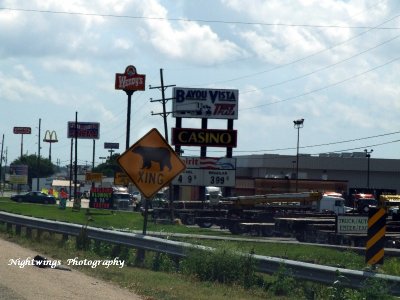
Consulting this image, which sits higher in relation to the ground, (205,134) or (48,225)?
(205,134)

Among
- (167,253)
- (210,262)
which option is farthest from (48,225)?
(210,262)

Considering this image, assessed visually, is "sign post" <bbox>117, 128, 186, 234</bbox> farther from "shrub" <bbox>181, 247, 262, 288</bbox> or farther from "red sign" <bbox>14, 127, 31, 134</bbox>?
"red sign" <bbox>14, 127, 31, 134</bbox>

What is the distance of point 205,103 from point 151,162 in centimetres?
4335

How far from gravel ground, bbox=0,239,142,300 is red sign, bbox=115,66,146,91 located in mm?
47058

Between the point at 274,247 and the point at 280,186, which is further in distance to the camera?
the point at 280,186

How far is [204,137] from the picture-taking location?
58.8m

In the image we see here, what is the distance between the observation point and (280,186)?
83375 mm

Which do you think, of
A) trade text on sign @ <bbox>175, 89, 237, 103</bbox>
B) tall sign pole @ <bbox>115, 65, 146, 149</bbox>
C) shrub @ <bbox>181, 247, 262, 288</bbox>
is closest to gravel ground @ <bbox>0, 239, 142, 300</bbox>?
shrub @ <bbox>181, 247, 262, 288</bbox>

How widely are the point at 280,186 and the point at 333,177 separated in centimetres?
2157

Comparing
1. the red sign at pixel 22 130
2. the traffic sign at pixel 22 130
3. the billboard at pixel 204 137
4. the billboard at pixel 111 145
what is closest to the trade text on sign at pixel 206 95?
the billboard at pixel 204 137

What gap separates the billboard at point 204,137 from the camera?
58719 millimetres

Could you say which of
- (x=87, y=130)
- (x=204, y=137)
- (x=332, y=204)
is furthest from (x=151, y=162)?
(x=87, y=130)

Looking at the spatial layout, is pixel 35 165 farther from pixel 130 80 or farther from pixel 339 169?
pixel 130 80

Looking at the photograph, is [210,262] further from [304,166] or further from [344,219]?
[304,166]
